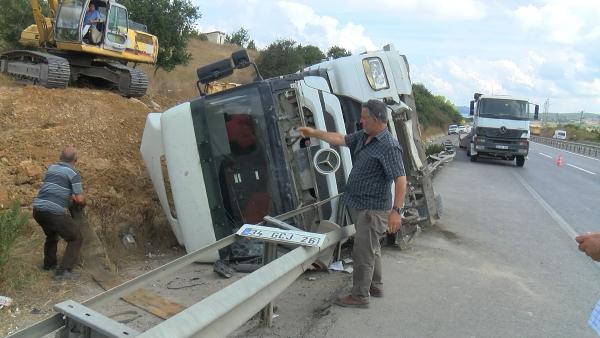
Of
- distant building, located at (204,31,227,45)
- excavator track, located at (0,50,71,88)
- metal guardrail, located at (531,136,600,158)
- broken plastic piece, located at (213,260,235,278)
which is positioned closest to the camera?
broken plastic piece, located at (213,260,235,278)

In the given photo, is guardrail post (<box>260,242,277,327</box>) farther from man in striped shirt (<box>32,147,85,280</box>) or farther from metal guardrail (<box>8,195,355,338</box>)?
man in striped shirt (<box>32,147,85,280</box>)

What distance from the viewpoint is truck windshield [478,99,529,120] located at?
21719mm

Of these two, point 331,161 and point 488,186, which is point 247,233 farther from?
point 488,186

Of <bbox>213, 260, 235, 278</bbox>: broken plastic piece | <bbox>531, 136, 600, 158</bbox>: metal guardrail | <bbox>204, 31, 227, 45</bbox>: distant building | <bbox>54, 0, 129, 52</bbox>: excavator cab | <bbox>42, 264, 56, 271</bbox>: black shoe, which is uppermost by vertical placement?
<bbox>204, 31, 227, 45</bbox>: distant building

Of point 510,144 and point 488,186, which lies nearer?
point 488,186

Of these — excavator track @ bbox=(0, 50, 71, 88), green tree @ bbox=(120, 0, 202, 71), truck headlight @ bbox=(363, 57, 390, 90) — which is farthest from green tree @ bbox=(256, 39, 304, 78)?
truck headlight @ bbox=(363, 57, 390, 90)

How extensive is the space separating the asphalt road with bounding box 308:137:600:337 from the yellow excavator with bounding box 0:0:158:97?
33.6 feet

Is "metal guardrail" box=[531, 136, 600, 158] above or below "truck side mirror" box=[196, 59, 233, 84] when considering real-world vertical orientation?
below

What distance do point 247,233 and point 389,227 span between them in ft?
4.33

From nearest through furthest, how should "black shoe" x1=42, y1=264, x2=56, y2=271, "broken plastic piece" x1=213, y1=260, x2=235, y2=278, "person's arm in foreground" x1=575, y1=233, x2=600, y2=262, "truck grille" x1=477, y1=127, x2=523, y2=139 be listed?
"person's arm in foreground" x1=575, y1=233, x2=600, y2=262, "broken plastic piece" x1=213, y1=260, x2=235, y2=278, "black shoe" x1=42, y1=264, x2=56, y2=271, "truck grille" x1=477, y1=127, x2=523, y2=139

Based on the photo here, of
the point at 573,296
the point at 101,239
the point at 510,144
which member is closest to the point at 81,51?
the point at 101,239

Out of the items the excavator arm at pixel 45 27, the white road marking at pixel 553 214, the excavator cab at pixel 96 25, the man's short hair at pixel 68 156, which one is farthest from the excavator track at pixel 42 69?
the white road marking at pixel 553 214

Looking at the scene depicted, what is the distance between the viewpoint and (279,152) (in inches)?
221

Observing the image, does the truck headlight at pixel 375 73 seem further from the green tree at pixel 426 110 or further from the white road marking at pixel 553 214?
the green tree at pixel 426 110
